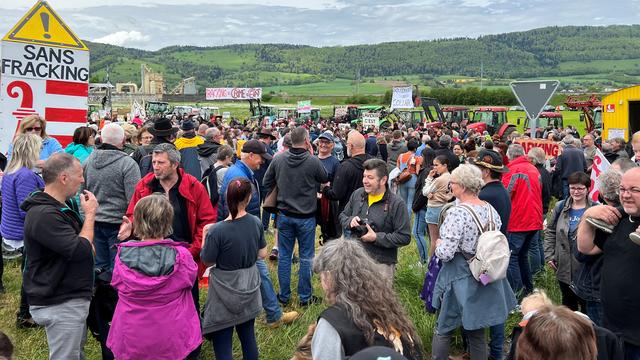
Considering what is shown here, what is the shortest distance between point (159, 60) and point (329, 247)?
208 meters

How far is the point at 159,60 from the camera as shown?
646 ft

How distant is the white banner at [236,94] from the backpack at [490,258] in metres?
41.3

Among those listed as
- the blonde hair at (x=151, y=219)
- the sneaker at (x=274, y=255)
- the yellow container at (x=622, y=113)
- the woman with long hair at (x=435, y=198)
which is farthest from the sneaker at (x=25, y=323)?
the yellow container at (x=622, y=113)

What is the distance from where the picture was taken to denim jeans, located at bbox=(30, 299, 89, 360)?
358 centimetres

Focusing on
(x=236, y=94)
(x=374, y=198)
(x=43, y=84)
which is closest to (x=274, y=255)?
(x=374, y=198)

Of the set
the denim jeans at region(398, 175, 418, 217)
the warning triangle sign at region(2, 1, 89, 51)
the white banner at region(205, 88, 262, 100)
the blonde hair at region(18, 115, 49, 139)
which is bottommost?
the denim jeans at region(398, 175, 418, 217)

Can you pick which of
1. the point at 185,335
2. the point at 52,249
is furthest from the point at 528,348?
Result: the point at 52,249

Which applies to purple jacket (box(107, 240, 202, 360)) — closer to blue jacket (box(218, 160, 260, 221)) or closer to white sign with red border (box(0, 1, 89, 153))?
blue jacket (box(218, 160, 260, 221))

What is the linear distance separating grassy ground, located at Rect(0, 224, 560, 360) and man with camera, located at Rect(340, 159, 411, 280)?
772 mm

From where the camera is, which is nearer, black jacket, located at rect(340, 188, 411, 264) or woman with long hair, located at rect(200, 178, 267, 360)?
woman with long hair, located at rect(200, 178, 267, 360)

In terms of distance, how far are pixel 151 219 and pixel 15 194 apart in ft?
8.50

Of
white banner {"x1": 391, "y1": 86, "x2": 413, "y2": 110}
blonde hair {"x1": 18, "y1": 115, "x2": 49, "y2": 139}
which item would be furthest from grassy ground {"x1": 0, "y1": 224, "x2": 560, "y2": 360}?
white banner {"x1": 391, "y1": 86, "x2": 413, "y2": 110}

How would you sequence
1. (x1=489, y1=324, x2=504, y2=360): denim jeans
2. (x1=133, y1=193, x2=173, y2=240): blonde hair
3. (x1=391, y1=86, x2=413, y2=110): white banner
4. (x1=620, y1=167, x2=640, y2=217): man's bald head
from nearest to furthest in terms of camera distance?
(x1=620, y1=167, x2=640, y2=217): man's bald head → (x1=133, y1=193, x2=173, y2=240): blonde hair → (x1=489, y1=324, x2=504, y2=360): denim jeans → (x1=391, y1=86, x2=413, y2=110): white banner

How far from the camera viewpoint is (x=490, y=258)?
3832 mm
